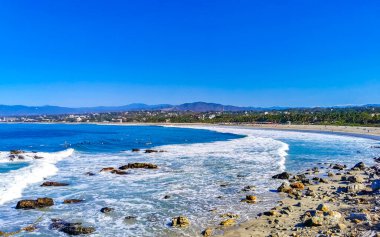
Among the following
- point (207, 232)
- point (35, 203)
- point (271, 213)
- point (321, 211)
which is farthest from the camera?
point (35, 203)

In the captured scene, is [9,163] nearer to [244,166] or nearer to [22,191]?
[22,191]

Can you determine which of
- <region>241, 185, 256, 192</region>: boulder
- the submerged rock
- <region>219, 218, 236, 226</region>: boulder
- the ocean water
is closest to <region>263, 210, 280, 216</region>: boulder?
the ocean water

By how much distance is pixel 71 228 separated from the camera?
1819 cm

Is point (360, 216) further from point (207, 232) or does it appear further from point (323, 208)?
point (207, 232)

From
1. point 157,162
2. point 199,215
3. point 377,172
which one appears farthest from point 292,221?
point 157,162

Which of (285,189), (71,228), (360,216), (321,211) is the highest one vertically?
(360,216)

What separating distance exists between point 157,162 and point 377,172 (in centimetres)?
2231

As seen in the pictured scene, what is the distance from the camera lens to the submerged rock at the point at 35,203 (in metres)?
22.4

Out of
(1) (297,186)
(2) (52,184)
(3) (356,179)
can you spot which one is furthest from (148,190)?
(3) (356,179)

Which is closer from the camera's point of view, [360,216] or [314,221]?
[314,221]

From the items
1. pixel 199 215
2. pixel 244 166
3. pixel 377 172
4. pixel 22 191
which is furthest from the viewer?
pixel 244 166

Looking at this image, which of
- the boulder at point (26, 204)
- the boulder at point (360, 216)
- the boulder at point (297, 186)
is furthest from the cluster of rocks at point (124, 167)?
the boulder at point (360, 216)

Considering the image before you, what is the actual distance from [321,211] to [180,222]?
23.8 ft

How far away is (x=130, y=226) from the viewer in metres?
18.8
